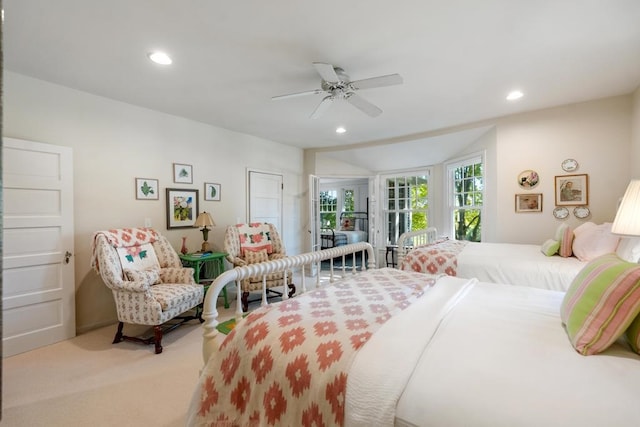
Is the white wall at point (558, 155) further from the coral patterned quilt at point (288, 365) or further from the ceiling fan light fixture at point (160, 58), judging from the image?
the ceiling fan light fixture at point (160, 58)

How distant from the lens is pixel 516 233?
12.4 feet

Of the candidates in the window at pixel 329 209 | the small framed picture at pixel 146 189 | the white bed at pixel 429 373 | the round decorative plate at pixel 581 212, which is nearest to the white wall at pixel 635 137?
the round decorative plate at pixel 581 212

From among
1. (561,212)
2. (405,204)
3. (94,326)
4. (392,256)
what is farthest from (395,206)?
(94,326)

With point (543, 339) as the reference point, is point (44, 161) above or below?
above

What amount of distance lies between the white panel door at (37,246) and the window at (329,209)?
6.11m

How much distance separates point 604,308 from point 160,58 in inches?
123

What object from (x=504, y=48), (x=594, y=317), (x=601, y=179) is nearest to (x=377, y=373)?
(x=594, y=317)

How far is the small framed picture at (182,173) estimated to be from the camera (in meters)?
3.79

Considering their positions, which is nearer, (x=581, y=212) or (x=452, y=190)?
(x=581, y=212)

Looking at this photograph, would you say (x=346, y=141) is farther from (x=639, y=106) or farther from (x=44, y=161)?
(x=44, y=161)

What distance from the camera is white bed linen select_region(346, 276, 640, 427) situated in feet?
2.90

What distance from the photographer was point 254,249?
13.6 feet

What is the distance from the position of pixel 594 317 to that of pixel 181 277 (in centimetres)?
319

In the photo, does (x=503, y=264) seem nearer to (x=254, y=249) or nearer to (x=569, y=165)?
(x=569, y=165)
